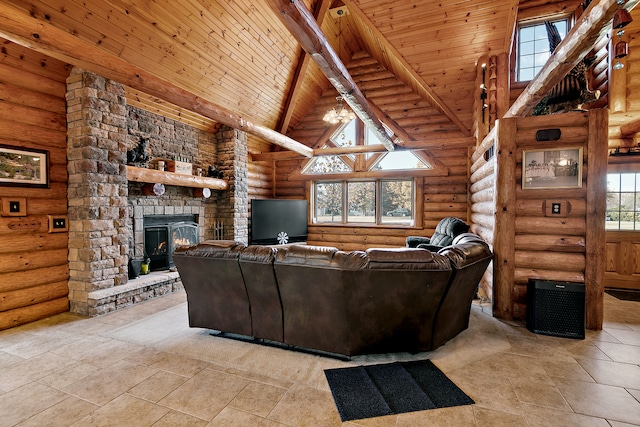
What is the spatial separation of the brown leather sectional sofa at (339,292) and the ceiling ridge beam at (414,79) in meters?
4.28

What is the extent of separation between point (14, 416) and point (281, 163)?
716cm

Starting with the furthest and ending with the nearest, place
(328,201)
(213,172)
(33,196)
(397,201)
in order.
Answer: (328,201)
(397,201)
(213,172)
(33,196)

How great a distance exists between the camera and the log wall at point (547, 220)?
3094 mm

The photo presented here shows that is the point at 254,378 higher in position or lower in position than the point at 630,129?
lower

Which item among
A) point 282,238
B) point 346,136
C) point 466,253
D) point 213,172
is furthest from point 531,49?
point 213,172

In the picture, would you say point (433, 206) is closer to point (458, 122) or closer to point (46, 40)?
point (458, 122)

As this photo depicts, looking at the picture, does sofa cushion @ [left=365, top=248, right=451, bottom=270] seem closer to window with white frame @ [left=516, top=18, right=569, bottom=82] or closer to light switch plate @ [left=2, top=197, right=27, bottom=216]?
light switch plate @ [left=2, top=197, right=27, bottom=216]

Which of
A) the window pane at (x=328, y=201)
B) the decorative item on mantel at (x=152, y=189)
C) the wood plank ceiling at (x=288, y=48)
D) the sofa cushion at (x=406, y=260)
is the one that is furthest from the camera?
the window pane at (x=328, y=201)

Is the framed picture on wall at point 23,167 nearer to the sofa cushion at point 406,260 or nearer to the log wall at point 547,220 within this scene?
the sofa cushion at point 406,260

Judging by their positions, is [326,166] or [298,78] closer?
[298,78]

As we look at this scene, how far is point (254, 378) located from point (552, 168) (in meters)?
3.73

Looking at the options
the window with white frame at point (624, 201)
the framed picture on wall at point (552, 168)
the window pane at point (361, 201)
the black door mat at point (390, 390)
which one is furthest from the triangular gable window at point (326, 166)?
the black door mat at point (390, 390)

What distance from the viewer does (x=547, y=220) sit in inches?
129

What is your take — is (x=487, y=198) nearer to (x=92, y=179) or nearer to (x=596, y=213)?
(x=596, y=213)
